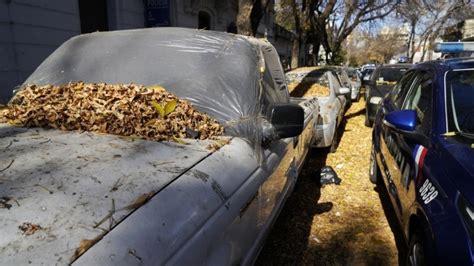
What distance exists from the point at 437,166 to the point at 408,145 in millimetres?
784

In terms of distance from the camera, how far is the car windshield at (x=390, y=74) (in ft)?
37.8

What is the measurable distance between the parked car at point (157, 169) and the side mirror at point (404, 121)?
0.91 meters

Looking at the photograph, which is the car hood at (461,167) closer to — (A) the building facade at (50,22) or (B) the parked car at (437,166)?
(B) the parked car at (437,166)

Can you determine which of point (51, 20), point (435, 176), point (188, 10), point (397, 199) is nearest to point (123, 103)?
point (435, 176)

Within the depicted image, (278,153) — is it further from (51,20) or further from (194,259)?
(51,20)

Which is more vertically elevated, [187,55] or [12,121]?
[187,55]

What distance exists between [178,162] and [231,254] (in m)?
0.52

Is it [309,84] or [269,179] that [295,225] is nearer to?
[269,179]

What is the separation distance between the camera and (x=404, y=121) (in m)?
3.14

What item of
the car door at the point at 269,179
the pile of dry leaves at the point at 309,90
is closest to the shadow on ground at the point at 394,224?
the car door at the point at 269,179

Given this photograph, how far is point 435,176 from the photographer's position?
2.46 meters

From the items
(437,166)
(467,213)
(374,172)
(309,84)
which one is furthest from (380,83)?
(467,213)

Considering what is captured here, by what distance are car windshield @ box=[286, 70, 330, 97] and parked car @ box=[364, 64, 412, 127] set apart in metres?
1.87

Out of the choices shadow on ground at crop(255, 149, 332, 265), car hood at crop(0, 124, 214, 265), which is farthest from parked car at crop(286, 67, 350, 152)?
car hood at crop(0, 124, 214, 265)
